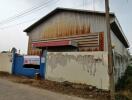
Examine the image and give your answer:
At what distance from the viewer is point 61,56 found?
13359mm

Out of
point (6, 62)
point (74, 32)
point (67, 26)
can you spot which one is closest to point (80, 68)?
point (74, 32)

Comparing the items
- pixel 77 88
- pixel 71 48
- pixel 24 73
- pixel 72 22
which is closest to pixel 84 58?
pixel 77 88

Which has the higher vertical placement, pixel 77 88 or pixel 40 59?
pixel 40 59

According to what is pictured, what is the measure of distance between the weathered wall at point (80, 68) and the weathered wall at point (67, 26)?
3.27 metres

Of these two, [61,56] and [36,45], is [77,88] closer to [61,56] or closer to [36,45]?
[61,56]

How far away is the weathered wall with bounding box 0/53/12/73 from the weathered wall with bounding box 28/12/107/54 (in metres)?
2.45

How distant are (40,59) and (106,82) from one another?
6627mm

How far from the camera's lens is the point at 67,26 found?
673 inches

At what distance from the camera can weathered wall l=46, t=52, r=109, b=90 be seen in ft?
35.5

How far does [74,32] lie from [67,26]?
1.14 meters

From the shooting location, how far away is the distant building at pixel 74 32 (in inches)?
578

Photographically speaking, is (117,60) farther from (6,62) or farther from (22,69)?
(6,62)

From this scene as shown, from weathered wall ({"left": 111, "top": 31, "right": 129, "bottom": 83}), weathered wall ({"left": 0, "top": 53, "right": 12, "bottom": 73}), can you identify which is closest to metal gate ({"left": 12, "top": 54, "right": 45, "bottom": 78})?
weathered wall ({"left": 0, "top": 53, "right": 12, "bottom": 73})

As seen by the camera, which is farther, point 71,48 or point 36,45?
point 36,45
